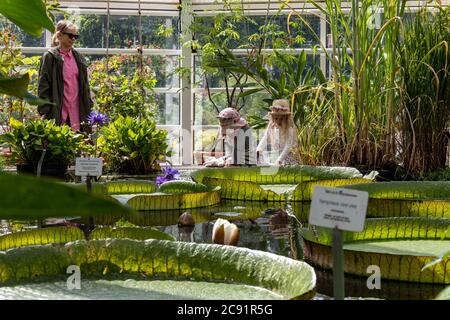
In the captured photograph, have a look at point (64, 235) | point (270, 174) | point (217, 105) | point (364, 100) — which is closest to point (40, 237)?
point (64, 235)

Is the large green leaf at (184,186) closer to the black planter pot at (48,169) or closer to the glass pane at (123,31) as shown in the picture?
Result: the black planter pot at (48,169)

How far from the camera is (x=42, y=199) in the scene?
0.22m

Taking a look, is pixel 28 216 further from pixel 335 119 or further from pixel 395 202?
pixel 335 119

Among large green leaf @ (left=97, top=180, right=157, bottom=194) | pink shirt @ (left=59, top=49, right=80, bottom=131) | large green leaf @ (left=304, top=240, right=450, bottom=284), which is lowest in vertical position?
large green leaf @ (left=304, top=240, right=450, bottom=284)

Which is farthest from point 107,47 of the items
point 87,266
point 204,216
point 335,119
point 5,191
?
point 5,191

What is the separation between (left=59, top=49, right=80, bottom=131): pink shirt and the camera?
5.80 metres

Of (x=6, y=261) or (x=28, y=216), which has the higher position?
(x=28, y=216)

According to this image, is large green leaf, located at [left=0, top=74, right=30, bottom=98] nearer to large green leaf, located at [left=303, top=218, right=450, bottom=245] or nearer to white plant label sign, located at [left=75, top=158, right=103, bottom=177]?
large green leaf, located at [left=303, top=218, right=450, bottom=245]

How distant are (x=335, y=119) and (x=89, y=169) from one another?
2.35 m

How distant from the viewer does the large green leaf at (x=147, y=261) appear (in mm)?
1409

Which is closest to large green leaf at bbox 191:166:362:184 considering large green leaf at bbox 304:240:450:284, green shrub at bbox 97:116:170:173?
green shrub at bbox 97:116:170:173

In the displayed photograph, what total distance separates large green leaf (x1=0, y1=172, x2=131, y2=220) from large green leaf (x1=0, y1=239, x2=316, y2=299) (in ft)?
3.77

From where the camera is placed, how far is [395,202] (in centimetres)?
246

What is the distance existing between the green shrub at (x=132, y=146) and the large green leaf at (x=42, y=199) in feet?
12.2
